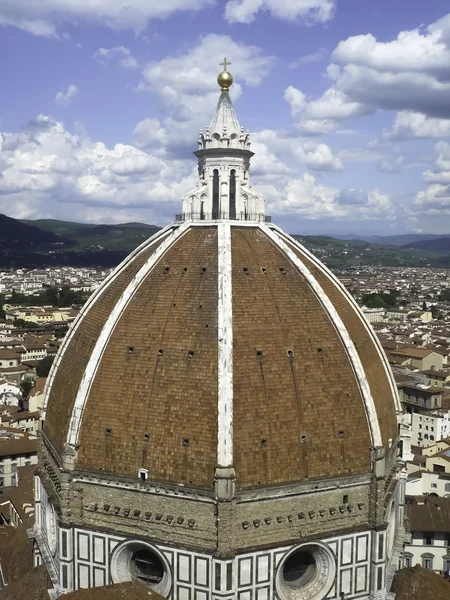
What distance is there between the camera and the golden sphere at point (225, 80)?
2194 cm

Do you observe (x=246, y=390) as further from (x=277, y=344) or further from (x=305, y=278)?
(x=305, y=278)

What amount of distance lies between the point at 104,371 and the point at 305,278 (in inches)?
257

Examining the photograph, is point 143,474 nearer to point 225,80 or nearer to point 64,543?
point 64,543

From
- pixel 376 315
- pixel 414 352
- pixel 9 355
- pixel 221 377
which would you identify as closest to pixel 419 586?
pixel 221 377

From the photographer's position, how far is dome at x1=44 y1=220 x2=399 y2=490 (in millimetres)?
17297

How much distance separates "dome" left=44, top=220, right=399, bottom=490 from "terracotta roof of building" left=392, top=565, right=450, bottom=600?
14.2 ft

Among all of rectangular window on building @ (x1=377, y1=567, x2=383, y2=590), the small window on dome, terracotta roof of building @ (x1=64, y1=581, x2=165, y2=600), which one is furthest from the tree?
rectangular window on building @ (x1=377, y1=567, x2=383, y2=590)

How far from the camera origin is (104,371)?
1877 centimetres

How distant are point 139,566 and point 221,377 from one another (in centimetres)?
604

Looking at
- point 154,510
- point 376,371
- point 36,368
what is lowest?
point 36,368

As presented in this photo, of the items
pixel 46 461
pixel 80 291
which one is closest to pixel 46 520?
pixel 46 461

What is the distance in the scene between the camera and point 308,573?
61.5 ft

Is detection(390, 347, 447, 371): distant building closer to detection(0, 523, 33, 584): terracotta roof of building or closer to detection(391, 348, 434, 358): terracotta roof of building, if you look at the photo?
detection(391, 348, 434, 358): terracotta roof of building

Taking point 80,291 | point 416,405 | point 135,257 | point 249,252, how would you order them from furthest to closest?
point 80,291 < point 416,405 < point 135,257 < point 249,252
